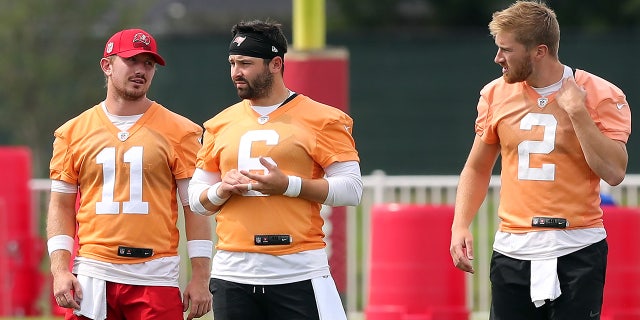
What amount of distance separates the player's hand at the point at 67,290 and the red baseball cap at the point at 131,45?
3.36ft

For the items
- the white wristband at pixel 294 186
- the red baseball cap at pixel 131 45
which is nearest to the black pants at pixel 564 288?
the white wristband at pixel 294 186

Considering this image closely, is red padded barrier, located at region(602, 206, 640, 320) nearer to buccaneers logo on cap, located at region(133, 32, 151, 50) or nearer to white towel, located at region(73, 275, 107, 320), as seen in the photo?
buccaneers logo on cap, located at region(133, 32, 151, 50)

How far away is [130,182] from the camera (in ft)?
21.6

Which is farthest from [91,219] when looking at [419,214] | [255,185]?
[419,214]

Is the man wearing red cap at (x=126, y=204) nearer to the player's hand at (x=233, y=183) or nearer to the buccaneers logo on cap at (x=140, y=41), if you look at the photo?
the buccaneers logo on cap at (x=140, y=41)

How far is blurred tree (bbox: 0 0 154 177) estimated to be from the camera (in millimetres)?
24297

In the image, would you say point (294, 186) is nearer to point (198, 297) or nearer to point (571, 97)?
point (198, 297)

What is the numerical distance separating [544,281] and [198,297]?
5.03 feet

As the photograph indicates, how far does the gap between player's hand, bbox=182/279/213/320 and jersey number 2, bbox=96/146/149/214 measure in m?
0.40

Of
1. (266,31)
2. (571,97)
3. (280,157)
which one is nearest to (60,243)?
(280,157)

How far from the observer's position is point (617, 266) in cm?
924

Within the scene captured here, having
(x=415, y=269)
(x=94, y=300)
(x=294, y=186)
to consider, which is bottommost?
(x=415, y=269)

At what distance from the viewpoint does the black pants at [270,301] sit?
20.6ft

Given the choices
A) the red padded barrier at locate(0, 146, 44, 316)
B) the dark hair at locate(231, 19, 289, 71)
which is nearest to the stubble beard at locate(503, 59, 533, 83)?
the dark hair at locate(231, 19, 289, 71)
